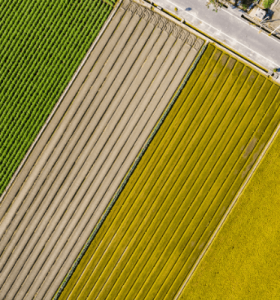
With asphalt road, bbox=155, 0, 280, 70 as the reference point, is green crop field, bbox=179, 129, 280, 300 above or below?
below

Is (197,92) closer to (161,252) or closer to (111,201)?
(111,201)

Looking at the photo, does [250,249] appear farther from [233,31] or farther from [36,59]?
[36,59]

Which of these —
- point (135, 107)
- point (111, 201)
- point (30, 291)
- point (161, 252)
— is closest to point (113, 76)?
point (135, 107)

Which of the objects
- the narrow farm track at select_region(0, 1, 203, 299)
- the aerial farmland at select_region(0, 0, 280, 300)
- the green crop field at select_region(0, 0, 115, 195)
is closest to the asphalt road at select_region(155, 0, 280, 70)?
the aerial farmland at select_region(0, 0, 280, 300)

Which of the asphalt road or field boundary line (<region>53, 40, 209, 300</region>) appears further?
the asphalt road

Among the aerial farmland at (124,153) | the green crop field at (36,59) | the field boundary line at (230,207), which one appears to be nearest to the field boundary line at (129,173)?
the aerial farmland at (124,153)

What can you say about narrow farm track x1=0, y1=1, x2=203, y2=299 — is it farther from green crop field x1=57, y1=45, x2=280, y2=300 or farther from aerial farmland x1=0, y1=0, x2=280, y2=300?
green crop field x1=57, y1=45, x2=280, y2=300
